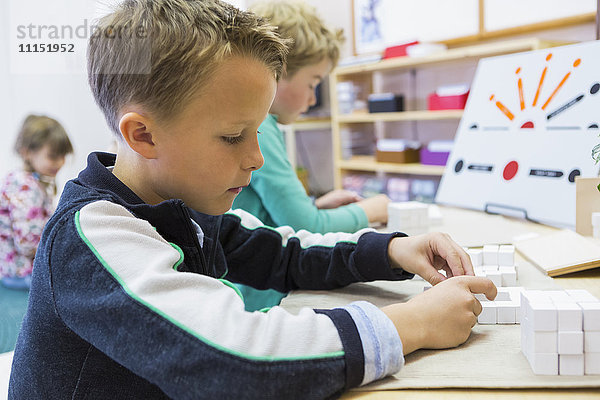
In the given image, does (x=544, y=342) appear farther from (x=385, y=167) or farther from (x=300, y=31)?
(x=385, y=167)

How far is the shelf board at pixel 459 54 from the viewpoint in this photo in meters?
2.10

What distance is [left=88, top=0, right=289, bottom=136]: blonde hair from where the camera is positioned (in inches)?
24.0

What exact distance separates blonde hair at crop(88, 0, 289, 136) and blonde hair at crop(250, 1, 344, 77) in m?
0.66

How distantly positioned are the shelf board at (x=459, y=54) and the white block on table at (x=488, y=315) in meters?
1.67

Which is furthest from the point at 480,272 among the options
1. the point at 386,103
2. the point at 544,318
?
the point at 386,103

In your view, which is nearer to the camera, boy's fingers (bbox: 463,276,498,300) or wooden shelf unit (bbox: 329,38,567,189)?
boy's fingers (bbox: 463,276,498,300)

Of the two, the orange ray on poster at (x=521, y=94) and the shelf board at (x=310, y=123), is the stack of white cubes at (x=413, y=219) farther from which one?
the shelf board at (x=310, y=123)

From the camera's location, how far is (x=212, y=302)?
1.64ft

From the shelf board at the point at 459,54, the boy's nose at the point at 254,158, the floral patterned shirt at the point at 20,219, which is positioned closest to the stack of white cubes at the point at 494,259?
the boy's nose at the point at 254,158

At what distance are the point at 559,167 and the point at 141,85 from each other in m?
0.86

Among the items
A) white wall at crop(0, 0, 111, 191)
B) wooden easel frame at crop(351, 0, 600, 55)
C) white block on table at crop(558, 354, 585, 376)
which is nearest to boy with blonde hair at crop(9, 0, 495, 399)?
white block on table at crop(558, 354, 585, 376)

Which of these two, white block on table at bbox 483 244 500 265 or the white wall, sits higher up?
the white wall

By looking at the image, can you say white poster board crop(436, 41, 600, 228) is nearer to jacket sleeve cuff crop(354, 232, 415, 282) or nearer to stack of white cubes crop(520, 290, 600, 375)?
jacket sleeve cuff crop(354, 232, 415, 282)

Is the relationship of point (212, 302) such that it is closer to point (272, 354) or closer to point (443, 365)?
point (272, 354)
